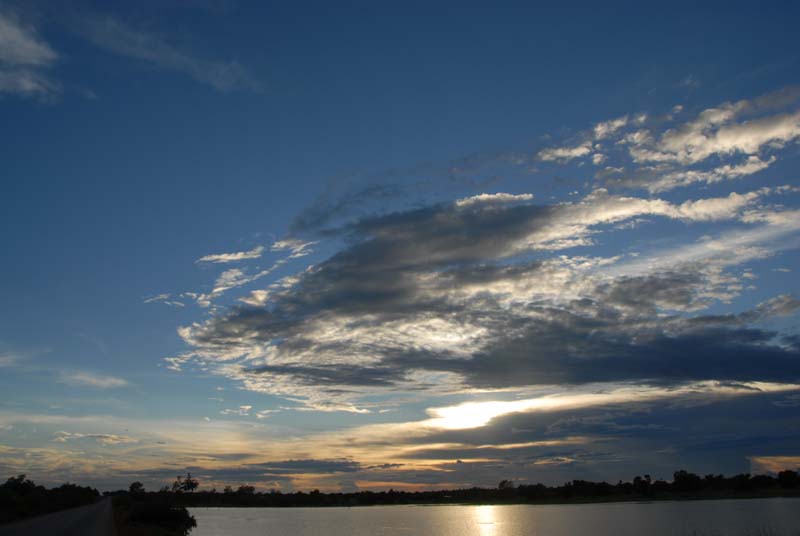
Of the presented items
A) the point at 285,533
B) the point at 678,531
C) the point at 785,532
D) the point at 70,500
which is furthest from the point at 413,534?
the point at 70,500

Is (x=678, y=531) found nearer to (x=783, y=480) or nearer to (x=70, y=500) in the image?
(x=70, y=500)

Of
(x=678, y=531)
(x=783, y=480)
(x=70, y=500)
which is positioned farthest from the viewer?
(x=783, y=480)

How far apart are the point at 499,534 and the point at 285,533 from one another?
30.1 metres

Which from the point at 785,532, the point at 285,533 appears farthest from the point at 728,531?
the point at 285,533

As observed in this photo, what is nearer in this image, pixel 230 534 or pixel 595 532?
pixel 595 532

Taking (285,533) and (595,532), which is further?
(285,533)

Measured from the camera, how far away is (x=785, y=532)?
59500 mm

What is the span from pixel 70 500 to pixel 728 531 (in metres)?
135

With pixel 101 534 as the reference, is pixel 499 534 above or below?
below

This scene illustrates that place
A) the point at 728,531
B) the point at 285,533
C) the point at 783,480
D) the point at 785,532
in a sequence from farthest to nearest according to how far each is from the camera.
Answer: the point at 783,480 → the point at 285,533 → the point at 728,531 → the point at 785,532

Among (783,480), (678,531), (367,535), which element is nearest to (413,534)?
(367,535)

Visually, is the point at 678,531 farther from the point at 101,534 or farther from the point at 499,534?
the point at 101,534

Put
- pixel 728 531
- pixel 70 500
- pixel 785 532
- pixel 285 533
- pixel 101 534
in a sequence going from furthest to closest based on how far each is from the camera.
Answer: pixel 70 500 < pixel 285 533 < pixel 728 531 < pixel 785 532 < pixel 101 534

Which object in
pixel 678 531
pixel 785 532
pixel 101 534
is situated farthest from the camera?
pixel 678 531
